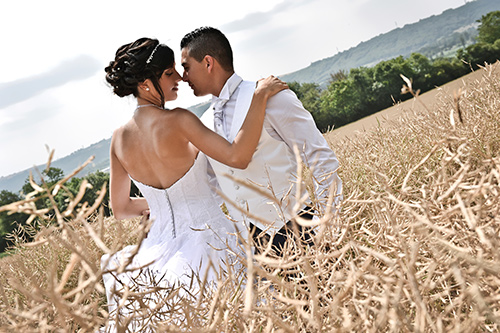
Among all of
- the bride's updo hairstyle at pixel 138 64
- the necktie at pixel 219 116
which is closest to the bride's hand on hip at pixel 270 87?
the necktie at pixel 219 116

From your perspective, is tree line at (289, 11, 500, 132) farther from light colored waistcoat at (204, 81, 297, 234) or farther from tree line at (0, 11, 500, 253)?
light colored waistcoat at (204, 81, 297, 234)

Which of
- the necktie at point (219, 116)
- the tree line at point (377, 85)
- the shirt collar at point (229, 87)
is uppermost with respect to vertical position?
the shirt collar at point (229, 87)

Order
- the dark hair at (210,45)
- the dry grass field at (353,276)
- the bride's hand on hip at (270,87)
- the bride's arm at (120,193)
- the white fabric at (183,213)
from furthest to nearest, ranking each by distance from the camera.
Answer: the bride's arm at (120,193) < the dark hair at (210,45) < the white fabric at (183,213) < the bride's hand on hip at (270,87) < the dry grass field at (353,276)

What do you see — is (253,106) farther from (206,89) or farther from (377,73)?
(377,73)

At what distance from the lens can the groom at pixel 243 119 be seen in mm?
3059

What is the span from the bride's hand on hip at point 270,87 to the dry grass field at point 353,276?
182 cm

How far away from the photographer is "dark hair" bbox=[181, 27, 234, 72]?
10.8ft

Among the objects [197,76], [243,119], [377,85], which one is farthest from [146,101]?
[377,85]

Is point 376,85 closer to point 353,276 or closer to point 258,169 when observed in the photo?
point 258,169

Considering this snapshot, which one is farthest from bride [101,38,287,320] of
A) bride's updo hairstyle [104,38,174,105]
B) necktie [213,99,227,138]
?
necktie [213,99,227,138]

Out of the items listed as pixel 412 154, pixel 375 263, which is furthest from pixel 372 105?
pixel 375 263

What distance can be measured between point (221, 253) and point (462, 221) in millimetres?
2312

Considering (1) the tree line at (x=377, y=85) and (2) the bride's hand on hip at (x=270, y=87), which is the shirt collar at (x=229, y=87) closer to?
(2) the bride's hand on hip at (x=270, y=87)

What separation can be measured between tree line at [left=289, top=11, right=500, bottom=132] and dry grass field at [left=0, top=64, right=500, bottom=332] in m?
21.2
